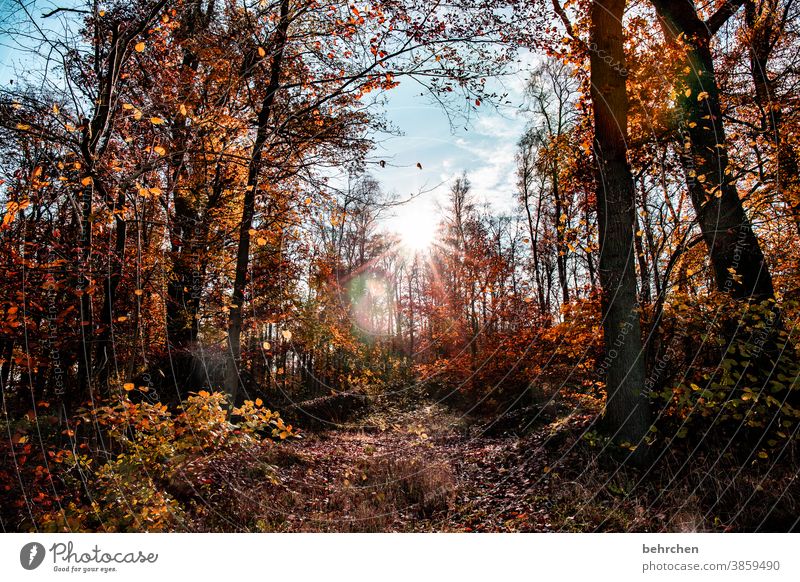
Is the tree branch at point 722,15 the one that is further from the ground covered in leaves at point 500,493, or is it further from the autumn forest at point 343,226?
the ground covered in leaves at point 500,493

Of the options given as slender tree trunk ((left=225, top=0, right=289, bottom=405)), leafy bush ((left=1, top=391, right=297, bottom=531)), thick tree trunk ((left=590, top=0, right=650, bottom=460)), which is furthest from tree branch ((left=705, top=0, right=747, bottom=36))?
leafy bush ((left=1, top=391, right=297, bottom=531))

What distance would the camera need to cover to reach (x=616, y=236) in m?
→ 6.99

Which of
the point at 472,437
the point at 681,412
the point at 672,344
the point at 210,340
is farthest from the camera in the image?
the point at 472,437

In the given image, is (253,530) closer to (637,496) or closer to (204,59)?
(637,496)

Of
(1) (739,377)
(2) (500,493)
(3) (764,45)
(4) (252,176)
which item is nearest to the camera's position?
(1) (739,377)

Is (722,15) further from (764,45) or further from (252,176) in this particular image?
(252,176)

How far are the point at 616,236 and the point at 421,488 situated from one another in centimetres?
542

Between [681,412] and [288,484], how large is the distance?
679 centimetres

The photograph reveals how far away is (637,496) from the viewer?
5852mm

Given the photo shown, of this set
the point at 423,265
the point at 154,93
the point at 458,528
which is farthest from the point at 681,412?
the point at 423,265
